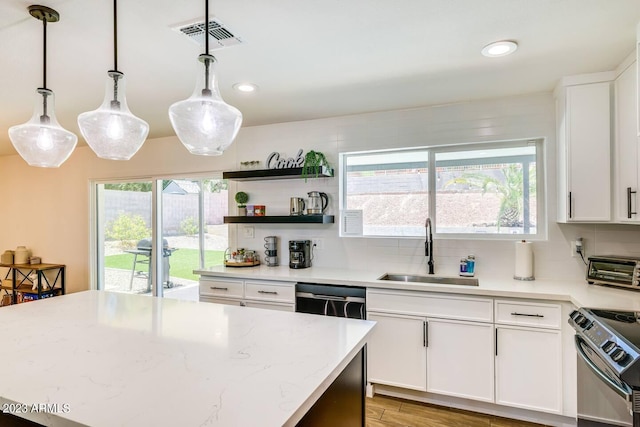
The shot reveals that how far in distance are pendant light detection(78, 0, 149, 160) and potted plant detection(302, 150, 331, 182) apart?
1696 mm

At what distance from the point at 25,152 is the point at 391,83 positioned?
220cm

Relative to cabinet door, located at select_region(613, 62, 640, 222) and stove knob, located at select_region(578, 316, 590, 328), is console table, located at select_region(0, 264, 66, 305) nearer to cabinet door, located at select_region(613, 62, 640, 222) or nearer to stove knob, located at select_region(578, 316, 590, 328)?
stove knob, located at select_region(578, 316, 590, 328)

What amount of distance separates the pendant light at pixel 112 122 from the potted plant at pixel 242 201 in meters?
1.99

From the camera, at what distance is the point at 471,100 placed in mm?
2865

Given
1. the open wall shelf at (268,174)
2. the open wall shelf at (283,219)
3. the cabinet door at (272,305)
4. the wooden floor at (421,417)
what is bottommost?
the wooden floor at (421,417)

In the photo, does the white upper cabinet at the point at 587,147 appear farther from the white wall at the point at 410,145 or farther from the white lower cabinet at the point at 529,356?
the white lower cabinet at the point at 529,356

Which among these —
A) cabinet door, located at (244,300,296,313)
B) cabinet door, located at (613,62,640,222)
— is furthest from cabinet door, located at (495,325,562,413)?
cabinet door, located at (244,300,296,313)

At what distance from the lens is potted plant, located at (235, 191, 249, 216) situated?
11.8ft

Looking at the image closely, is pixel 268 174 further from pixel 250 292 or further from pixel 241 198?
pixel 250 292

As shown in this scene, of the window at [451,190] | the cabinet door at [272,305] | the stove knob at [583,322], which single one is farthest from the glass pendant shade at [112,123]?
the stove knob at [583,322]

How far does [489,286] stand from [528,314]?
0.28m

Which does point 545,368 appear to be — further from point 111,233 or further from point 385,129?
point 111,233

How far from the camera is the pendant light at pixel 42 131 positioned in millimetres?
1626

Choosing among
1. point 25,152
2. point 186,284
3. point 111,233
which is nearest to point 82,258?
point 111,233
